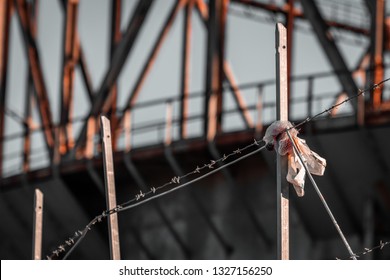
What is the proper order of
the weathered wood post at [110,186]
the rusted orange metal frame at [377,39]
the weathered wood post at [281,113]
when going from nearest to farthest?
the weathered wood post at [281,113], the weathered wood post at [110,186], the rusted orange metal frame at [377,39]

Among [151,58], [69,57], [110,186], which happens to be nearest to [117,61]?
[151,58]

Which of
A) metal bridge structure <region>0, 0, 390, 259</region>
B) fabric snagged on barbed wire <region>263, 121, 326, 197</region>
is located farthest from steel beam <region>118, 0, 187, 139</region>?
fabric snagged on barbed wire <region>263, 121, 326, 197</region>

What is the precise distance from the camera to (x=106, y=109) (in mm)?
47000

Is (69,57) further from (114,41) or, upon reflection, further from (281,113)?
(281,113)

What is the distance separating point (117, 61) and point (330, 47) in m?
7.06

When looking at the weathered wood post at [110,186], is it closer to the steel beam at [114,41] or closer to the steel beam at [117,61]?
the steel beam at [117,61]

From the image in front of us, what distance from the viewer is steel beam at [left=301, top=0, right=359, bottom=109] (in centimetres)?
4019

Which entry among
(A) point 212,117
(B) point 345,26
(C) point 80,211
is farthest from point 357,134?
(B) point 345,26

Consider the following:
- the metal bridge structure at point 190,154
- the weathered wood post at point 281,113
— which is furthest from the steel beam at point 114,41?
the weathered wood post at point 281,113

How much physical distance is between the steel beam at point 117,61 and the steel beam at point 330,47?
18.1 feet

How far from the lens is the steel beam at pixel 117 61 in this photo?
4578 cm
